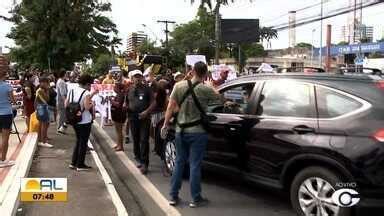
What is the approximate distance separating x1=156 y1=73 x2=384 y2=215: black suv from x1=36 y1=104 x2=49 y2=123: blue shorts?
6170mm

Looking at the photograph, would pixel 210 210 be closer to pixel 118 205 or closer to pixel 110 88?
pixel 118 205

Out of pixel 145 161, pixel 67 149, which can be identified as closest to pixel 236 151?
pixel 145 161

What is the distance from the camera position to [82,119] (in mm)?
9773

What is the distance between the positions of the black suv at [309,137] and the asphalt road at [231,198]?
38cm

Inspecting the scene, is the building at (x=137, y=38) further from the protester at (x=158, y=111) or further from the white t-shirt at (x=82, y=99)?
the white t-shirt at (x=82, y=99)

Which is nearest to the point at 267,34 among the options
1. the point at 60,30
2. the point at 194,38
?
the point at 194,38

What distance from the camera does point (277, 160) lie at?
668 centimetres

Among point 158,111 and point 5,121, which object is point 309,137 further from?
point 5,121

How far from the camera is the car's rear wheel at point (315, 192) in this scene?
19.7 ft

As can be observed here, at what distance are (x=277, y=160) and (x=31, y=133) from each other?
830cm

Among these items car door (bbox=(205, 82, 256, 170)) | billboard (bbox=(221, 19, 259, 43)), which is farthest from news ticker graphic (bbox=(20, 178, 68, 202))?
billboard (bbox=(221, 19, 259, 43))

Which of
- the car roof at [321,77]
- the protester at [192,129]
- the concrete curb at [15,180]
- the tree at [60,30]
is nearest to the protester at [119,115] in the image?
the concrete curb at [15,180]

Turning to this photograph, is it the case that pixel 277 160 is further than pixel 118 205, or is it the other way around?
pixel 118 205

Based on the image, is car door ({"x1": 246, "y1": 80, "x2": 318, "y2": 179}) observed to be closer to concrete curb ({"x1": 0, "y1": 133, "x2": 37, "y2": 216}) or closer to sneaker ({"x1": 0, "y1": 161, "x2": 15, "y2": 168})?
concrete curb ({"x1": 0, "y1": 133, "x2": 37, "y2": 216})
